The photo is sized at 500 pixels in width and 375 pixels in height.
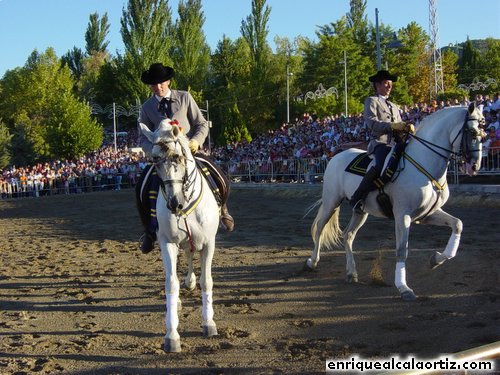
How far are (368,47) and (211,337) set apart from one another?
238ft

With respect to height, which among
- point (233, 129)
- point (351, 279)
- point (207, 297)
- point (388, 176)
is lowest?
point (351, 279)

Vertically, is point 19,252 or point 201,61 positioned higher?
point 201,61

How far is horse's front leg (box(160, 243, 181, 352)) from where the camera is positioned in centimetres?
587

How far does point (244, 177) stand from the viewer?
35625 millimetres

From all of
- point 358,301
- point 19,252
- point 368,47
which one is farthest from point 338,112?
point 358,301

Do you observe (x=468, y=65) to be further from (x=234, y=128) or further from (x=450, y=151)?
(x=450, y=151)

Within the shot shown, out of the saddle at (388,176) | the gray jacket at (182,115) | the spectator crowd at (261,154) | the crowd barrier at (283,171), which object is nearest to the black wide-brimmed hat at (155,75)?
the gray jacket at (182,115)

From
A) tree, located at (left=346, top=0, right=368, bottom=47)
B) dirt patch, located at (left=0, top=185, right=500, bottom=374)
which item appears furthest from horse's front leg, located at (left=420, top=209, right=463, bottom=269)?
tree, located at (left=346, top=0, right=368, bottom=47)

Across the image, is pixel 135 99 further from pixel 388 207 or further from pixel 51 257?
pixel 388 207

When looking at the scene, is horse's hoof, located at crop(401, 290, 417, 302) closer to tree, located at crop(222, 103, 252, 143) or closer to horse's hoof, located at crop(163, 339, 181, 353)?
horse's hoof, located at crop(163, 339, 181, 353)

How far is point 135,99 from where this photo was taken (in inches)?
2726

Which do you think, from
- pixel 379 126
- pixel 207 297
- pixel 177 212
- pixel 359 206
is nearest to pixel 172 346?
pixel 207 297

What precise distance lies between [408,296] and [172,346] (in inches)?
129

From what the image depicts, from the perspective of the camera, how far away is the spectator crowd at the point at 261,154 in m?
27.1
